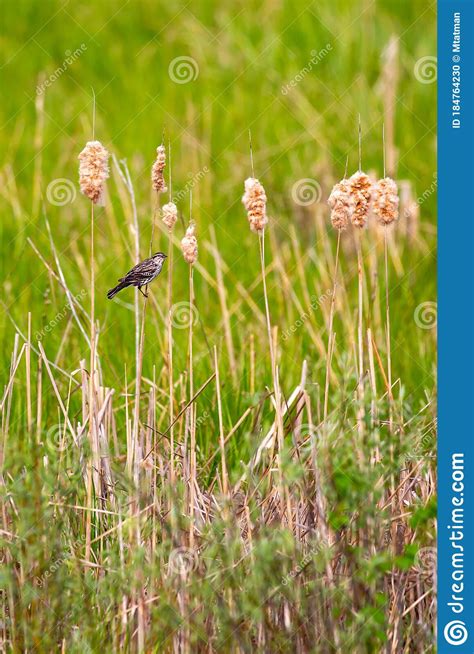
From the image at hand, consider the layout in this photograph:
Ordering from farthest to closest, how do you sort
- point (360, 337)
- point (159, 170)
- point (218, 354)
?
1. point (218, 354)
2. point (360, 337)
3. point (159, 170)

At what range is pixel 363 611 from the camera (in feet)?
8.62

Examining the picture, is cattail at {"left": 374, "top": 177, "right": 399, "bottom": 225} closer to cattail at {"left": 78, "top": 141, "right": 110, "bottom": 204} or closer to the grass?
the grass

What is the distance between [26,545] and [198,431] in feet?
3.33

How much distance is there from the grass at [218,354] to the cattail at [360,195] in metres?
0.37

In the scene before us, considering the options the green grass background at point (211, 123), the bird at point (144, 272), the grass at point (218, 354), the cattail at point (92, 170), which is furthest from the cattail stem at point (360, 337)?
the green grass background at point (211, 123)

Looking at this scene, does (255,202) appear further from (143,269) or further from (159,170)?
(143,269)

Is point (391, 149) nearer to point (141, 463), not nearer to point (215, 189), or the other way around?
point (215, 189)

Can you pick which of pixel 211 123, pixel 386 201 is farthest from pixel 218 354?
pixel 211 123

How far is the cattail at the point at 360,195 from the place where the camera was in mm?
2781

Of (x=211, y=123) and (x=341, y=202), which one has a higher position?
(x=211, y=123)

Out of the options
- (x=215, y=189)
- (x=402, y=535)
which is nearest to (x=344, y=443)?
(x=402, y=535)

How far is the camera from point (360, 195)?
279 cm

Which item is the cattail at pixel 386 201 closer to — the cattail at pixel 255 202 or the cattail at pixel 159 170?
the cattail at pixel 255 202

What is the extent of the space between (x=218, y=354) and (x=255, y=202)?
1.43 m
